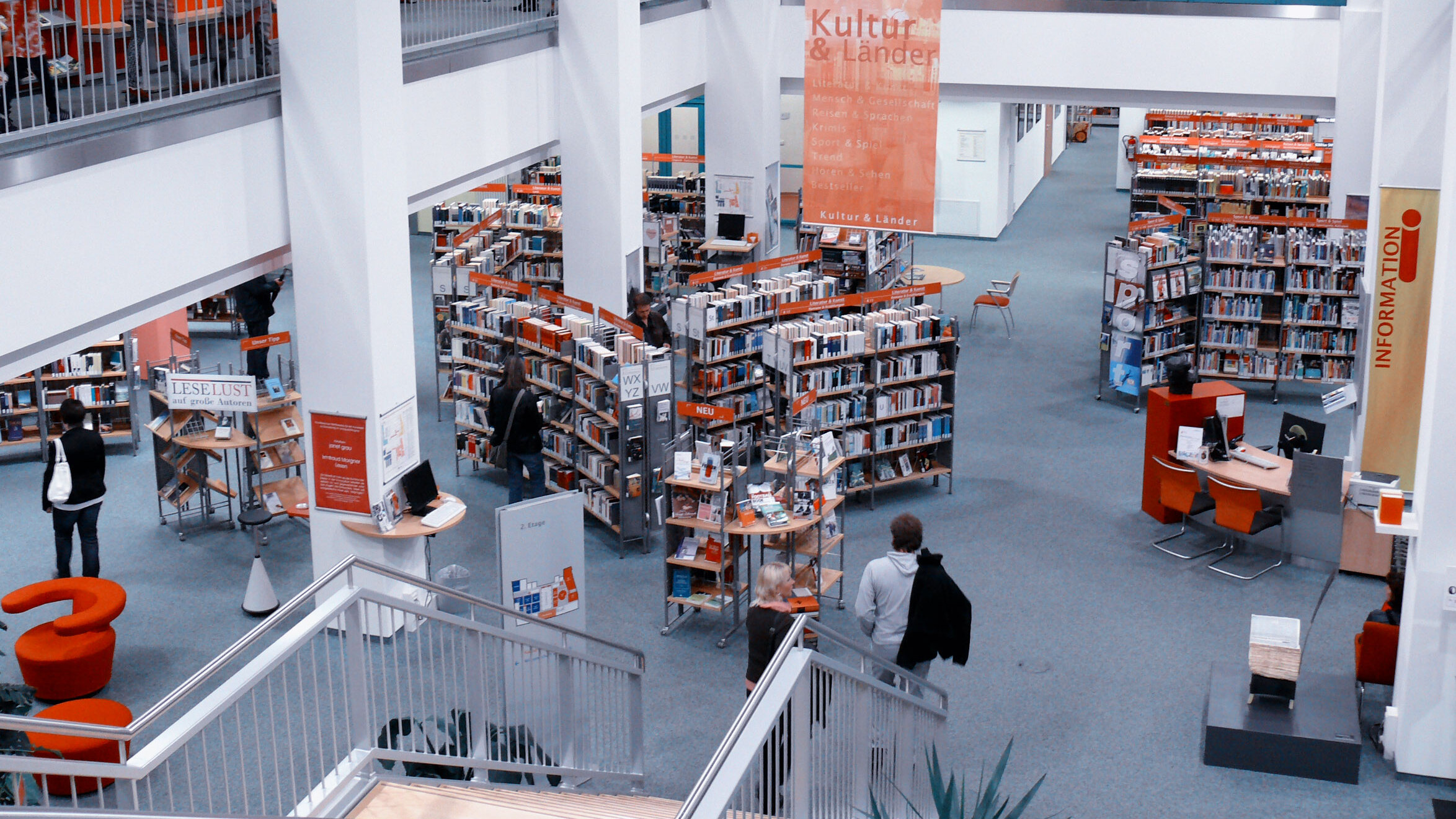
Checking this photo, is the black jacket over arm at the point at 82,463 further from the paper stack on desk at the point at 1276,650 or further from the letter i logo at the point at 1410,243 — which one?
the letter i logo at the point at 1410,243

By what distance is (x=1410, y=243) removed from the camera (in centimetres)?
1136

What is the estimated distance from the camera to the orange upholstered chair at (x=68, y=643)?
912cm

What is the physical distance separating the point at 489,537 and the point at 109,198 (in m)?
4.97

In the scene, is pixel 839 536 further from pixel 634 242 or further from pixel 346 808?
pixel 346 808

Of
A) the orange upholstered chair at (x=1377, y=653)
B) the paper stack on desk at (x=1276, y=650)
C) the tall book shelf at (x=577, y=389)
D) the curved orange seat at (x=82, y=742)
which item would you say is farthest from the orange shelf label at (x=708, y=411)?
the orange upholstered chair at (x=1377, y=653)

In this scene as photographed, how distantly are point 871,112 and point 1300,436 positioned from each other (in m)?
4.50

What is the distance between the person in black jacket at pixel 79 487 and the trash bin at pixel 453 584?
2572mm

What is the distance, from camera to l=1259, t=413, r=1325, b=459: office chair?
11641 mm

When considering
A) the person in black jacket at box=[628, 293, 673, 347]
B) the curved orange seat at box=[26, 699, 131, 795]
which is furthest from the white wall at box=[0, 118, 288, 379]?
the person in black jacket at box=[628, 293, 673, 347]

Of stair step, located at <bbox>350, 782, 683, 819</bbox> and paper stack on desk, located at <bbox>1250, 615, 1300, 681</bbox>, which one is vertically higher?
stair step, located at <bbox>350, 782, 683, 819</bbox>

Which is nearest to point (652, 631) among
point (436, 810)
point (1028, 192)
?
point (436, 810)

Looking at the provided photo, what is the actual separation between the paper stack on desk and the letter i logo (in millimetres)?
4144

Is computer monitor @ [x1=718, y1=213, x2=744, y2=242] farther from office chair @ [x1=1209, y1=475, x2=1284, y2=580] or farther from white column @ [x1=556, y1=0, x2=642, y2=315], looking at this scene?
office chair @ [x1=1209, y1=475, x2=1284, y2=580]

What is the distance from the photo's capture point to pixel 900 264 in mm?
19375
